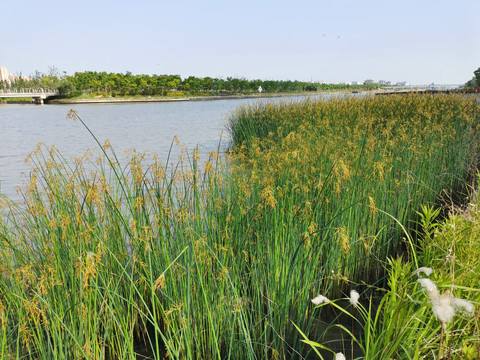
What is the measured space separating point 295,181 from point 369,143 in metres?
1.50

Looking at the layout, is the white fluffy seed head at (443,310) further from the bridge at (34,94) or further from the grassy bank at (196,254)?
the bridge at (34,94)

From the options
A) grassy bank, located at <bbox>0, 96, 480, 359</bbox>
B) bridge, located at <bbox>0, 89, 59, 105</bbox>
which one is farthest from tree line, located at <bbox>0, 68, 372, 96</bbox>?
grassy bank, located at <bbox>0, 96, 480, 359</bbox>

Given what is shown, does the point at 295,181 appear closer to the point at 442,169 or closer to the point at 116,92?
the point at 442,169

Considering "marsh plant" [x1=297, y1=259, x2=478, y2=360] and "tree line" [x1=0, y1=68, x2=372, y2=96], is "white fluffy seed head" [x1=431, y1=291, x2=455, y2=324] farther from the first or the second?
"tree line" [x1=0, y1=68, x2=372, y2=96]

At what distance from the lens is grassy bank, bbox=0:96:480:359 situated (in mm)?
1917

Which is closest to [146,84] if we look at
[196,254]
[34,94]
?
[34,94]

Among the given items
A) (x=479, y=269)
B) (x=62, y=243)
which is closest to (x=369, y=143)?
(x=479, y=269)

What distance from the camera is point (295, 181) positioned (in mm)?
3553

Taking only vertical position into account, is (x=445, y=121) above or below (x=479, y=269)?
above

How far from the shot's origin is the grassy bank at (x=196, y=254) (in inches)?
Result: 75.5

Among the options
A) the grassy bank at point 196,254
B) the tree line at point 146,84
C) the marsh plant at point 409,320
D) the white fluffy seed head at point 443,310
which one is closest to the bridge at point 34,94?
the tree line at point 146,84

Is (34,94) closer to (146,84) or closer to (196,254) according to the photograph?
(146,84)

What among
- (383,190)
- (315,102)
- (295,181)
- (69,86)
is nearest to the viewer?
(295,181)

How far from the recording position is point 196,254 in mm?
2230
